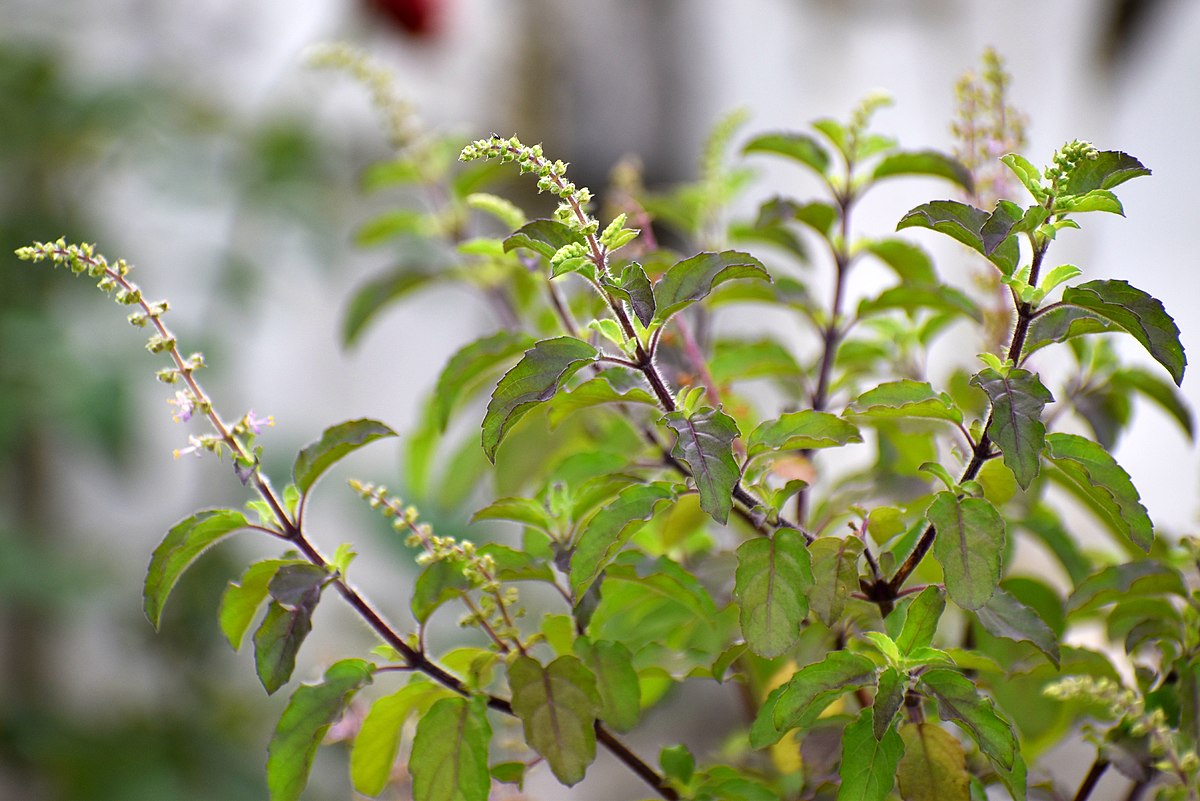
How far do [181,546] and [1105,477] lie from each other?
0.28m

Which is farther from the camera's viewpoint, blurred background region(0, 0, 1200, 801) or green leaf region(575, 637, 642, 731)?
blurred background region(0, 0, 1200, 801)

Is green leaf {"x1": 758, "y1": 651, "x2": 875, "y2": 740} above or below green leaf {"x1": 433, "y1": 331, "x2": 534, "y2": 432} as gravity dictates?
below

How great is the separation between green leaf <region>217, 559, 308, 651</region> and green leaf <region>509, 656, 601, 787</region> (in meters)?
0.08

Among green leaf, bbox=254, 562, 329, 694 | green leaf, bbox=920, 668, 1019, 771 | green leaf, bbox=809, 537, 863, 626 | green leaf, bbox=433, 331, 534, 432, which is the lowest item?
green leaf, bbox=920, 668, 1019, 771

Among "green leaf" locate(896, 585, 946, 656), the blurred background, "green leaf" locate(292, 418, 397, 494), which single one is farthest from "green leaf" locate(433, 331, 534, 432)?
the blurred background

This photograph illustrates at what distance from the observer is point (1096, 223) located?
1.96 m

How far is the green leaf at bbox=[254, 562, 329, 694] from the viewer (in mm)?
330

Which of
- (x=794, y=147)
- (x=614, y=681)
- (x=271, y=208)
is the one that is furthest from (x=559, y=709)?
(x=271, y=208)

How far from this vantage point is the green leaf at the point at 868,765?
12.2 inches

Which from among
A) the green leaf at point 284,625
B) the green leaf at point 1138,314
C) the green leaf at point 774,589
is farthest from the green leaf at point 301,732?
the green leaf at point 1138,314

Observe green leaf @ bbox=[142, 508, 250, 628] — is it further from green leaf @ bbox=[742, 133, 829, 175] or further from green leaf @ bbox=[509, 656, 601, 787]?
green leaf @ bbox=[742, 133, 829, 175]

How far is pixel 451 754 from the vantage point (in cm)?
34

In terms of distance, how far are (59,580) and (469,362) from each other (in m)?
1.13

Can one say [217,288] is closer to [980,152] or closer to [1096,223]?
[980,152]
